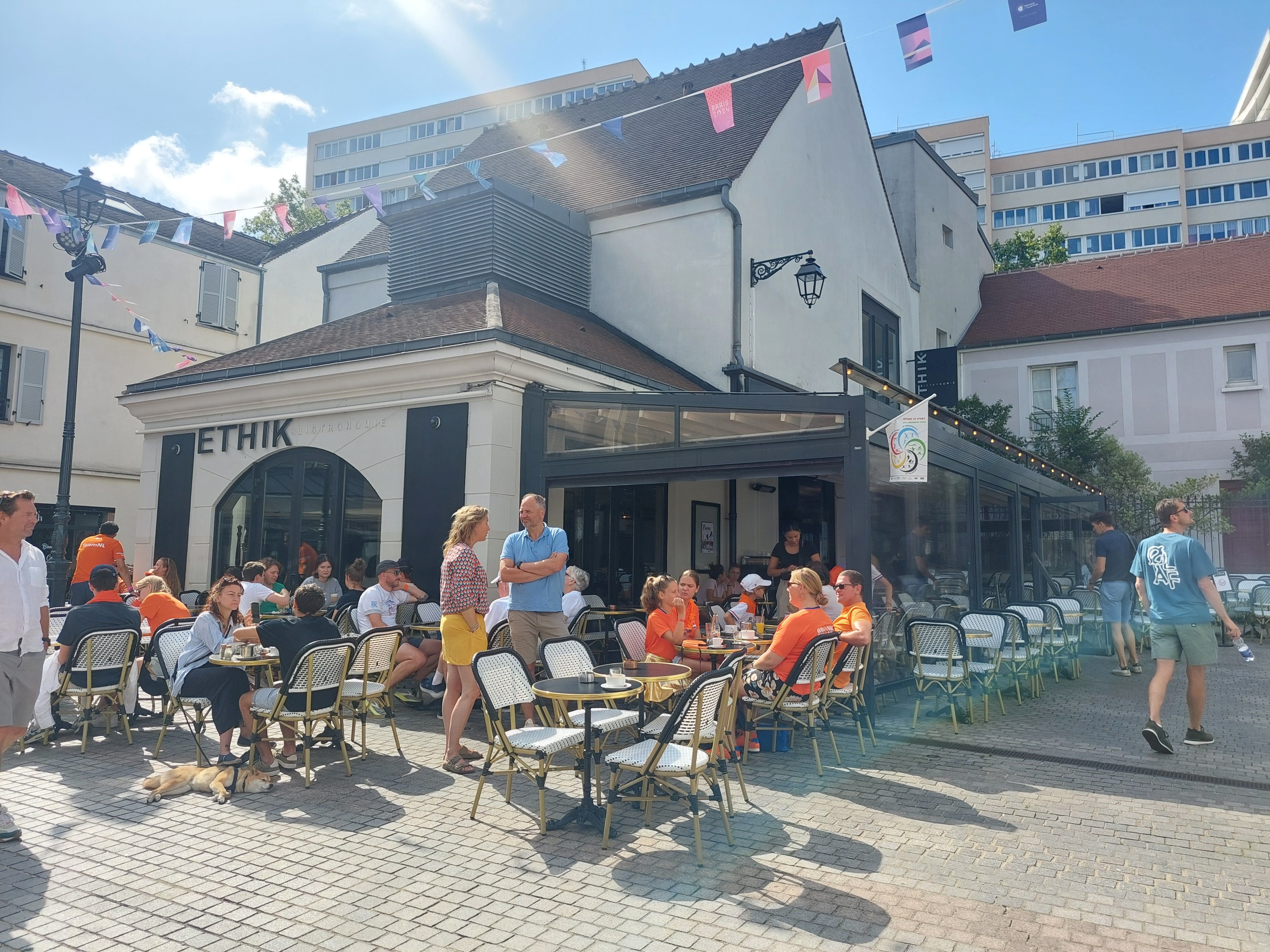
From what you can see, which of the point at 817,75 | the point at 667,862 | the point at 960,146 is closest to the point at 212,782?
the point at 667,862

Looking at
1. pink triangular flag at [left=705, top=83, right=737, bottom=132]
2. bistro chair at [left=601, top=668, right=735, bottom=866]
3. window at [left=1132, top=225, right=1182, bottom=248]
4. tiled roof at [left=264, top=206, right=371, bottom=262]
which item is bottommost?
bistro chair at [left=601, top=668, right=735, bottom=866]

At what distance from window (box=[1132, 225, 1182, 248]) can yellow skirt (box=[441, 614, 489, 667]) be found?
58806 mm

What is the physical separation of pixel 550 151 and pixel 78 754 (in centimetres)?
791

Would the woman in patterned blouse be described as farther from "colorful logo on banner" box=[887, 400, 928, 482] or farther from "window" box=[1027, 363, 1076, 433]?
"window" box=[1027, 363, 1076, 433]

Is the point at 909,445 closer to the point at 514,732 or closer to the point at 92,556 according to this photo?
the point at 514,732

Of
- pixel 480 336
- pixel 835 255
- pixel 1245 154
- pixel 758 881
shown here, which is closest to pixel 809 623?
pixel 758 881

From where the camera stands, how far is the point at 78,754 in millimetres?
6367

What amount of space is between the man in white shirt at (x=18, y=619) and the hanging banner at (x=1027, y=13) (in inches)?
302

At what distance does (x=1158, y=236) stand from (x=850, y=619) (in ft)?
191

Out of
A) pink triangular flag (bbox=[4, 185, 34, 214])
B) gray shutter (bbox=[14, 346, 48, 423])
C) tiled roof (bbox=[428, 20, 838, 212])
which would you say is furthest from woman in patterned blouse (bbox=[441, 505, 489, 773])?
gray shutter (bbox=[14, 346, 48, 423])

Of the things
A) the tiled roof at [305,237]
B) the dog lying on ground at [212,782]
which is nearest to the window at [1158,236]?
the tiled roof at [305,237]

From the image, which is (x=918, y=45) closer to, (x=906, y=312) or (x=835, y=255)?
(x=835, y=255)

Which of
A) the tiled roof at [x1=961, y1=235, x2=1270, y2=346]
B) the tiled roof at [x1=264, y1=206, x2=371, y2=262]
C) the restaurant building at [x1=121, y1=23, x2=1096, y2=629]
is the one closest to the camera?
the restaurant building at [x1=121, y1=23, x2=1096, y2=629]

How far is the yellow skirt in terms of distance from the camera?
6004 mm
